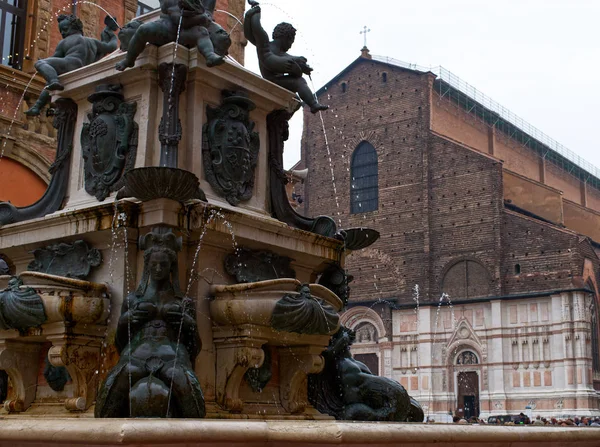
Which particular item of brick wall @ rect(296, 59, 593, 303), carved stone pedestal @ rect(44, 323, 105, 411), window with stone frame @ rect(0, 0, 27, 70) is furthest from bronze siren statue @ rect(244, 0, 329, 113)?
brick wall @ rect(296, 59, 593, 303)

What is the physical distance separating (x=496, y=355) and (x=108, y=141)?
31021mm

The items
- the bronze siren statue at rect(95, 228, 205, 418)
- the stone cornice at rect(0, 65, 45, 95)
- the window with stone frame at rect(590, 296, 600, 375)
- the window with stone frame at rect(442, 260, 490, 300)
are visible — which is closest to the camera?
the bronze siren statue at rect(95, 228, 205, 418)

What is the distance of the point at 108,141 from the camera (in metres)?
5.94

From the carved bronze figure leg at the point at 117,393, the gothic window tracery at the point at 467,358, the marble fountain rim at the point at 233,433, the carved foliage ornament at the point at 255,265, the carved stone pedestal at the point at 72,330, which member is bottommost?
the marble fountain rim at the point at 233,433

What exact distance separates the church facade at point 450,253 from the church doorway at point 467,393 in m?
0.05

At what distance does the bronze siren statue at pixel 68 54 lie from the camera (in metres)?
6.34

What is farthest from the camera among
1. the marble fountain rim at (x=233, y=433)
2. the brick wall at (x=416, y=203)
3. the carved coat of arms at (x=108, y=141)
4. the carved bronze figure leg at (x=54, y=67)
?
the brick wall at (x=416, y=203)

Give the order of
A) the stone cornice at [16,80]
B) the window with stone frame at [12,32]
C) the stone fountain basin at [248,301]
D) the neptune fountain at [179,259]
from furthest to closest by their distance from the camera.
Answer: the window with stone frame at [12,32]
the stone cornice at [16,80]
the stone fountain basin at [248,301]
the neptune fountain at [179,259]

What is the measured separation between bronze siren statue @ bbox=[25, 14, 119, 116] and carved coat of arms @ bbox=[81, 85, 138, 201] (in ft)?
1.49

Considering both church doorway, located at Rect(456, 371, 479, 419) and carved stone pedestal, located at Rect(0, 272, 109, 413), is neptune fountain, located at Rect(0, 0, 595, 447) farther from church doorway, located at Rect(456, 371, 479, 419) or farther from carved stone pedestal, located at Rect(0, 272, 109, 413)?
church doorway, located at Rect(456, 371, 479, 419)


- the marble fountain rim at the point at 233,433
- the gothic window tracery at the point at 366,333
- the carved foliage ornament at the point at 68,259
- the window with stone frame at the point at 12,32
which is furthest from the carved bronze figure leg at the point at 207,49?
the gothic window tracery at the point at 366,333

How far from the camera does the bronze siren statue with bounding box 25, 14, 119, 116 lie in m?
6.34

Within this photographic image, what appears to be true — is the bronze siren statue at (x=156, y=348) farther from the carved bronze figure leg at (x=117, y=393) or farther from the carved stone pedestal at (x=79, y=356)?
the carved stone pedestal at (x=79, y=356)

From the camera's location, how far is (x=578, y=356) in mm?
33281
